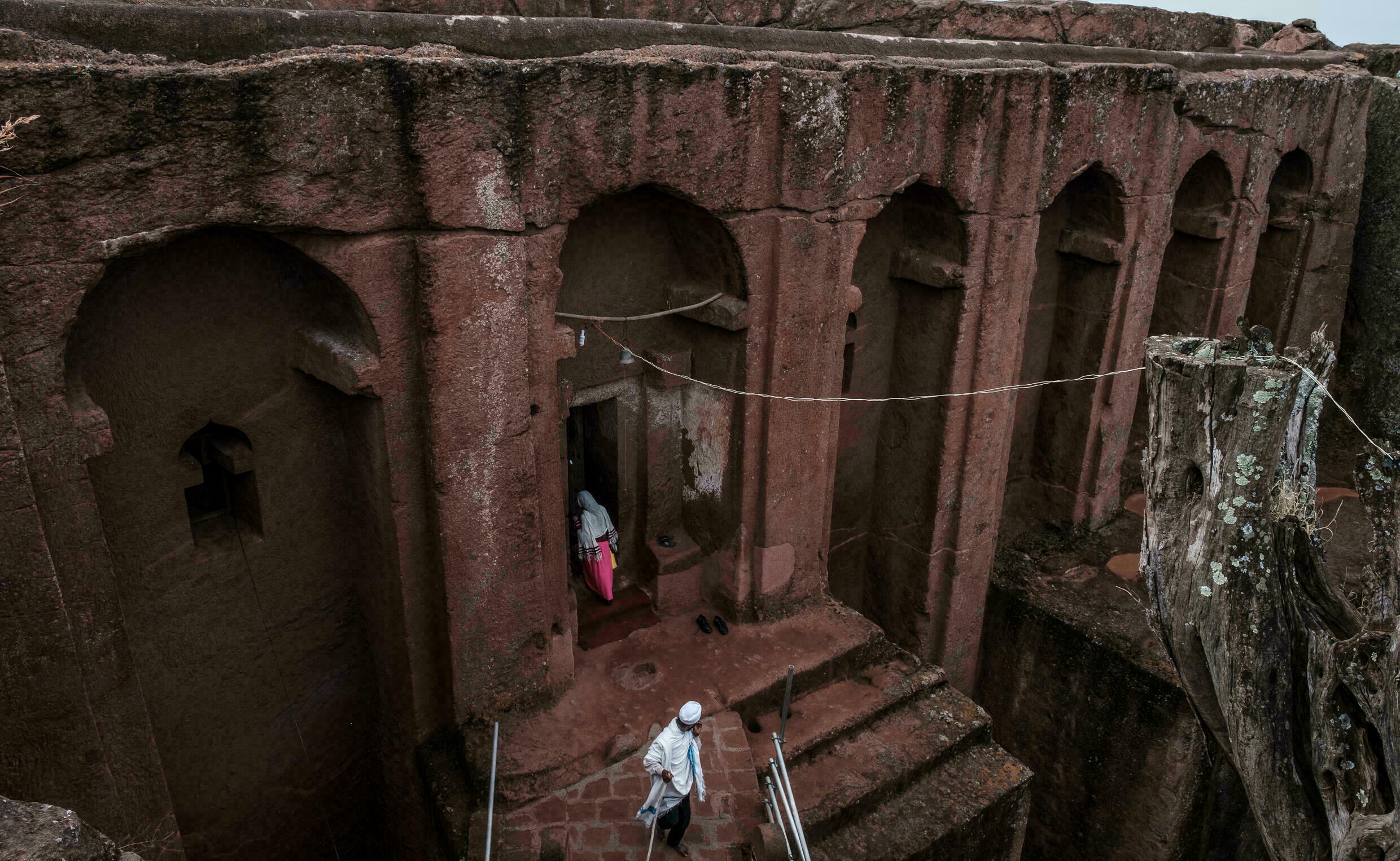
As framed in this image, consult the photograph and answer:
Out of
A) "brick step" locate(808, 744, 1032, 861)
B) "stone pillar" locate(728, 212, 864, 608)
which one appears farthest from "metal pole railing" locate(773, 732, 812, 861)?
"stone pillar" locate(728, 212, 864, 608)

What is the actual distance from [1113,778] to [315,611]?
264 inches

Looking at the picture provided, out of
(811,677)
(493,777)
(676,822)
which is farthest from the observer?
(811,677)

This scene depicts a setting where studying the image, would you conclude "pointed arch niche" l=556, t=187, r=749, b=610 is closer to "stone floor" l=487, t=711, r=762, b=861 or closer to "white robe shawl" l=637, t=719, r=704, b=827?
"stone floor" l=487, t=711, r=762, b=861

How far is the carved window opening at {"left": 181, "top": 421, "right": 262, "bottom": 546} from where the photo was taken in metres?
5.47

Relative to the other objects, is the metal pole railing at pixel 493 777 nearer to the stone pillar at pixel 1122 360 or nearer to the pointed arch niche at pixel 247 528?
the pointed arch niche at pixel 247 528

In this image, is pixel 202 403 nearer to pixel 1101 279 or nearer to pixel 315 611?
pixel 315 611

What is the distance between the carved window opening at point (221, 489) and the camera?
5469mm

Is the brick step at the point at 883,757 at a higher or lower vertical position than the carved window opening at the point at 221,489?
lower

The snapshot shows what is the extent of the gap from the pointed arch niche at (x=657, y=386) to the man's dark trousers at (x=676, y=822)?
207 cm

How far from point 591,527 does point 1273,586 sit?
413 cm

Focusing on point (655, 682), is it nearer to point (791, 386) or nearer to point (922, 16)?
point (791, 386)

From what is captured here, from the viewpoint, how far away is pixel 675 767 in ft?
17.3

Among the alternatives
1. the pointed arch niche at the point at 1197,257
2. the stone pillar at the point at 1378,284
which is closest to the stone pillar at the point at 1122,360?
the pointed arch niche at the point at 1197,257

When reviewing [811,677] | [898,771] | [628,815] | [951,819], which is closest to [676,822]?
[628,815]
